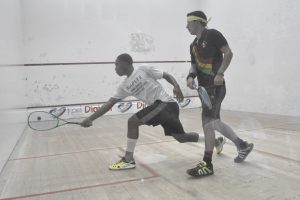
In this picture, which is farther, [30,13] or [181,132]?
[30,13]

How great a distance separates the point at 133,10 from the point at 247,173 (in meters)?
4.87

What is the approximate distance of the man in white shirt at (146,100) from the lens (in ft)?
7.54

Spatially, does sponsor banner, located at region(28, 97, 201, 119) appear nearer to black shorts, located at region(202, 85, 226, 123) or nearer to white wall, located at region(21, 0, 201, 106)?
white wall, located at region(21, 0, 201, 106)

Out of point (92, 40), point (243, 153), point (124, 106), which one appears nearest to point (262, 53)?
point (124, 106)

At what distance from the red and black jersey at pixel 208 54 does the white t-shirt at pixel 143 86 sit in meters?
0.30

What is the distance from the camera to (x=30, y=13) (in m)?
5.66

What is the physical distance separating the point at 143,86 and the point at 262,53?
356 centimetres

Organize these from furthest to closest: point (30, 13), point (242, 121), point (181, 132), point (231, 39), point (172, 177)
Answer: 1. point (231, 39)
2. point (30, 13)
3. point (242, 121)
4. point (181, 132)
5. point (172, 177)

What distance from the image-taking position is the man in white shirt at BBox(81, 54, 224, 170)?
2297 mm

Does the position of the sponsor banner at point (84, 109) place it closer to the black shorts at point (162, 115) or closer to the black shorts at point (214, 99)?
the black shorts at point (162, 115)

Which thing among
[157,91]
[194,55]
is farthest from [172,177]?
[194,55]

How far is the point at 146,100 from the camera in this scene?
7.86 ft

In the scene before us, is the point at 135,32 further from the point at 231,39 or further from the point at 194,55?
the point at 194,55

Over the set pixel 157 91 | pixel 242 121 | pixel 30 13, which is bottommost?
pixel 242 121
